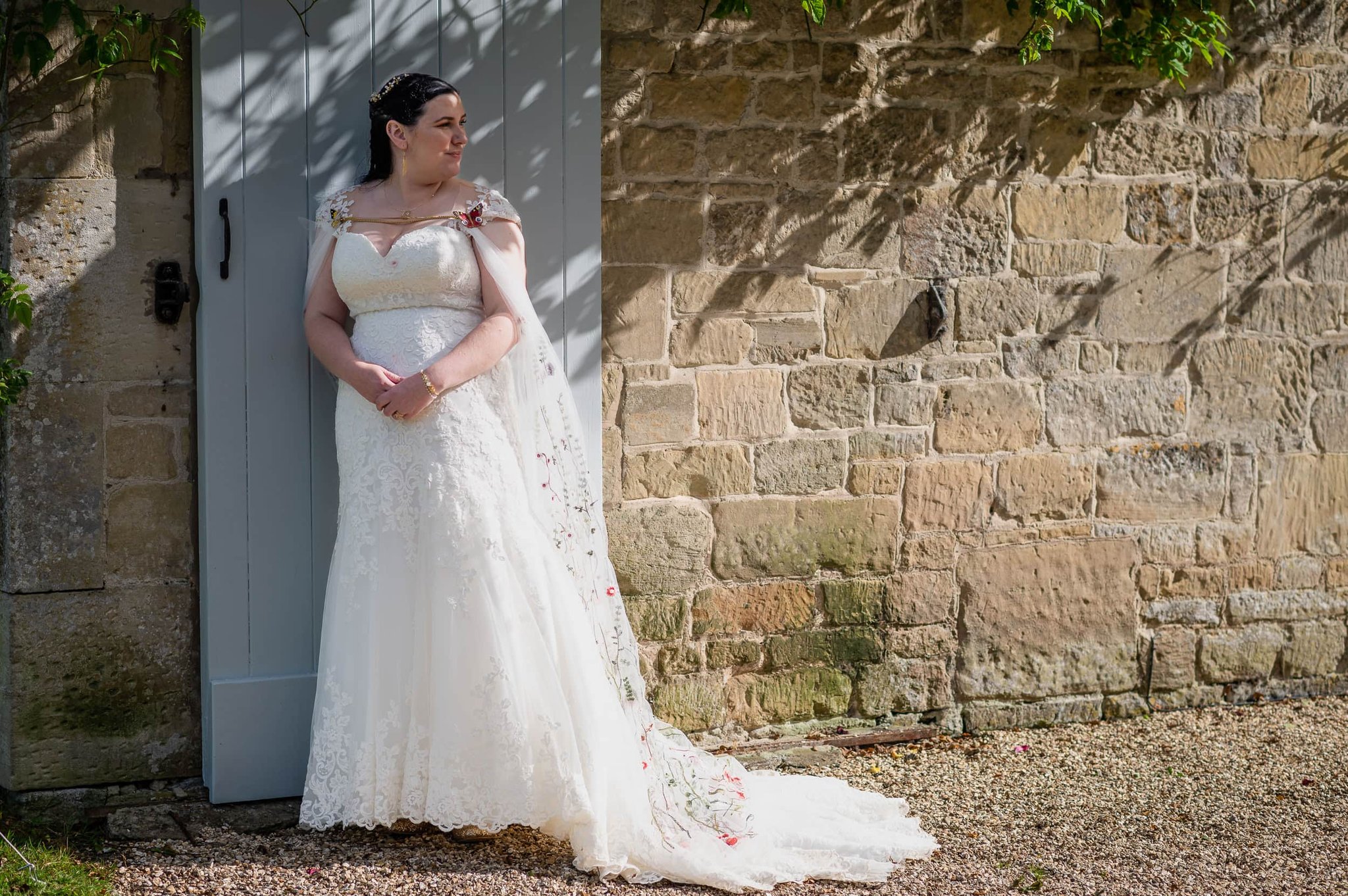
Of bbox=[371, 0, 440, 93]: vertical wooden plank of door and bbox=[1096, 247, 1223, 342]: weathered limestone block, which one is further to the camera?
bbox=[1096, 247, 1223, 342]: weathered limestone block

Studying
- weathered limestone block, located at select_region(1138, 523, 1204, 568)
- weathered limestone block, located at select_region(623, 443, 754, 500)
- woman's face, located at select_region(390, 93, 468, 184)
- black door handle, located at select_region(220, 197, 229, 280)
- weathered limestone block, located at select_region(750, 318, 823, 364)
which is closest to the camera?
woman's face, located at select_region(390, 93, 468, 184)

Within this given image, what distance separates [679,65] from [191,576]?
2.15 m

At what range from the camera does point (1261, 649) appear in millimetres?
5117

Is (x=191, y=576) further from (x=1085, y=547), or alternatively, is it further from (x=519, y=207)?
(x=1085, y=547)

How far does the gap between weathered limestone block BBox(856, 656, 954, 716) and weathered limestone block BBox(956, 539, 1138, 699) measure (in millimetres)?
80

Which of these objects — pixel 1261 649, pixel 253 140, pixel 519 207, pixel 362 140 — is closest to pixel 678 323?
pixel 519 207

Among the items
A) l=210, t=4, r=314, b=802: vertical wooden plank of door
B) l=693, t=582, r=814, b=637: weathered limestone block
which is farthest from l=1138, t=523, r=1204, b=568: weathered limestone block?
l=210, t=4, r=314, b=802: vertical wooden plank of door

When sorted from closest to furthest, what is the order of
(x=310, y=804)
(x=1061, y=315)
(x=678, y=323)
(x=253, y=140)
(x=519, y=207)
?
(x=310, y=804) → (x=253, y=140) → (x=519, y=207) → (x=678, y=323) → (x=1061, y=315)

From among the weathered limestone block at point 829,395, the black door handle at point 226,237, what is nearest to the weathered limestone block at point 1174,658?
the weathered limestone block at point 829,395

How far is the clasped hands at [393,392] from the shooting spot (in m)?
3.42

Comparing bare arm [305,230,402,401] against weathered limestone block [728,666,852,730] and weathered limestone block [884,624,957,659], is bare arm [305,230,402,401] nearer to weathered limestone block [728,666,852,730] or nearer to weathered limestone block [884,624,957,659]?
weathered limestone block [728,666,852,730]

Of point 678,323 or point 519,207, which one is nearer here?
point 519,207

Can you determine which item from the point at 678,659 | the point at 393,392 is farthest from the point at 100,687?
the point at 678,659

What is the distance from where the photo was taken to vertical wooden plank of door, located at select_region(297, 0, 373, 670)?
3.73 meters
